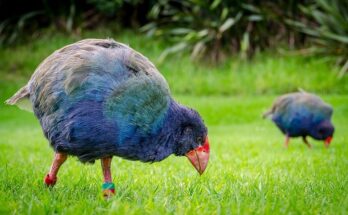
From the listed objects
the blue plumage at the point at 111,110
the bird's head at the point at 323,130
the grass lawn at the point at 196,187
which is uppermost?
the blue plumage at the point at 111,110

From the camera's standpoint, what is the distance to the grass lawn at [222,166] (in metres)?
3.40

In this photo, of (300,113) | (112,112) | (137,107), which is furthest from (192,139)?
(300,113)

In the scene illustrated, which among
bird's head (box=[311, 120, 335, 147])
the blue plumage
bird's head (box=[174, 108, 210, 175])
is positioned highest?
the blue plumage

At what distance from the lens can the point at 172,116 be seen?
3.64m

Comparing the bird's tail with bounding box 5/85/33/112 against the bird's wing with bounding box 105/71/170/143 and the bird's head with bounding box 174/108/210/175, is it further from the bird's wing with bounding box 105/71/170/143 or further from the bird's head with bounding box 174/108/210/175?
the bird's head with bounding box 174/108/210/175

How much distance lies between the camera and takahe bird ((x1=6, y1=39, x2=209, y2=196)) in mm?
3486

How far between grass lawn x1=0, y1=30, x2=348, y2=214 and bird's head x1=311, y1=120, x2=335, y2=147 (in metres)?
0.23

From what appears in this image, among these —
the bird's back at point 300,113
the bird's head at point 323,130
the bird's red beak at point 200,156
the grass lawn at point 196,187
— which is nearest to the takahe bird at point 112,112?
the bird's red beak at point 200,156

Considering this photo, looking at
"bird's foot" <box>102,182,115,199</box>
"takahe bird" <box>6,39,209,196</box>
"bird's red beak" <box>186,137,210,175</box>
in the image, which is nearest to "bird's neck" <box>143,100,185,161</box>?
"takahe bird" <box>6,39,209,196</box>

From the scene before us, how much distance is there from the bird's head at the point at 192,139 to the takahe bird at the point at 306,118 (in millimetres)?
5380

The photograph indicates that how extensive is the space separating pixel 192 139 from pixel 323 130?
5748 millimetres

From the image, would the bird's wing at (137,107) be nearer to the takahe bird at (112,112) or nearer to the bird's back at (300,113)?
the takahe bird at (112,112)

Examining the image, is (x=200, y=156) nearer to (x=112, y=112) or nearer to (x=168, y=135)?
(x=168, y=135)

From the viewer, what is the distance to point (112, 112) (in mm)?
3494
